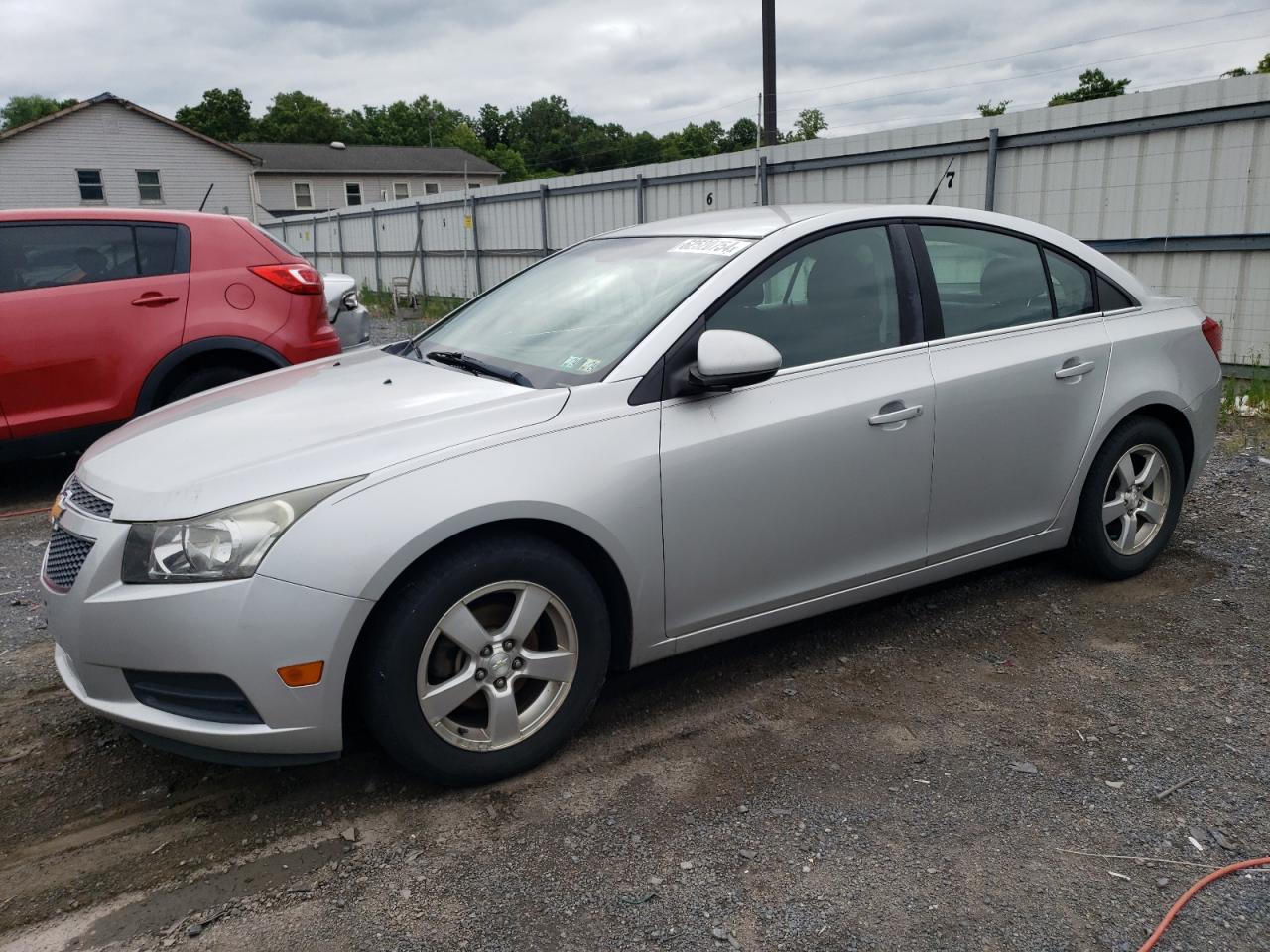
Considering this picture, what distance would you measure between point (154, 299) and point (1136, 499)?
5.44 metres

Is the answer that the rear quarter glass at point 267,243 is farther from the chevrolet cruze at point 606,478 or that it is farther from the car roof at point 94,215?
the chevrolet cruze at point 606,478

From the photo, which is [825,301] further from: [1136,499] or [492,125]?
[492,125]

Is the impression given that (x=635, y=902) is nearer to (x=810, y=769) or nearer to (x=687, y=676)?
(x=810, y=769)

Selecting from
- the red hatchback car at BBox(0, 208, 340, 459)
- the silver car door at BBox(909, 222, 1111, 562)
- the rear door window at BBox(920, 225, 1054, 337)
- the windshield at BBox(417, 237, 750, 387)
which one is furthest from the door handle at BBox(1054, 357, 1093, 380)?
the red hatchback car at BBox(0, 208, 340, 459)

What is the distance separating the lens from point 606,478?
2949 mm

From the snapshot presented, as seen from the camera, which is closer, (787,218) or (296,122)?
(787,218)

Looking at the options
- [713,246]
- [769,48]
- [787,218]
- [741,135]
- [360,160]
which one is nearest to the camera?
[713,246]

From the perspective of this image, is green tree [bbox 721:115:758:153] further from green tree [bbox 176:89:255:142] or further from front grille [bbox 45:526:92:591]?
front grille [bbox 45:526:92:591]

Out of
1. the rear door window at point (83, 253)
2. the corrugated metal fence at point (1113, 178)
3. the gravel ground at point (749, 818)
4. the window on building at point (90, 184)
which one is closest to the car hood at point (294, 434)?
the gravel ground at point (749, 818)

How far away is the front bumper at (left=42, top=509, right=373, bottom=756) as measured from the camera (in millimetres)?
2535

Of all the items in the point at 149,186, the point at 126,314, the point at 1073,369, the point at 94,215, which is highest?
the point at 149,186

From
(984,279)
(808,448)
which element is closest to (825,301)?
(808,448)

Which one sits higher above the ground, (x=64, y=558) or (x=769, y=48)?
(x=769, y=48)

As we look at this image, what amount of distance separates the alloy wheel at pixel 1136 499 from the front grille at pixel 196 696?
3445 mm
